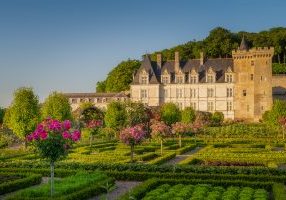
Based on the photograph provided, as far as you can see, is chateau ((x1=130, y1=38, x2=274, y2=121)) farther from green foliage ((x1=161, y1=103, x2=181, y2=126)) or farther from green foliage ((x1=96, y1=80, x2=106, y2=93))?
green foliage ((x1=96, y1=80, x2=106, y2=93))

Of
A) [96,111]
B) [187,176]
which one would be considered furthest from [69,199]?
[96,111]

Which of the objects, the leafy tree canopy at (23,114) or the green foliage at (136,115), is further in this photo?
the green foliage at (136,115)

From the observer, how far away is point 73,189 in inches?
681

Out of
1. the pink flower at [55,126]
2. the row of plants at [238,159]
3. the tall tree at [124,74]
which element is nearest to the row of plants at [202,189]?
the pink flower at [55,126]

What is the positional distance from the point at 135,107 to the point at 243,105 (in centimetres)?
2538

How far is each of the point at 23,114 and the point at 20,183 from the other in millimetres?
19436

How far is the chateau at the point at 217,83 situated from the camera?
225ft

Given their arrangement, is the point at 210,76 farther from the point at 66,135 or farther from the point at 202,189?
the point at 66,135

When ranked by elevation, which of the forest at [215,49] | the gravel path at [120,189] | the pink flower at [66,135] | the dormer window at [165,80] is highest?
the forest at [215,49]

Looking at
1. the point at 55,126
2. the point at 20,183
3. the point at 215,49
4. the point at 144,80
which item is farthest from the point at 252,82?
the point at 55,126

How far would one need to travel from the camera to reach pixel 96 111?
182ft

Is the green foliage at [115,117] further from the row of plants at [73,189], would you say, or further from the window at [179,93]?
the window at [179,93]

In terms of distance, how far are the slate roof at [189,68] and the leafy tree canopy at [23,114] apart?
33.8 metres

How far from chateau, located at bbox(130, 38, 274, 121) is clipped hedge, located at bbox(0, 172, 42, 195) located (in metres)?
48.0
